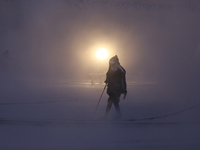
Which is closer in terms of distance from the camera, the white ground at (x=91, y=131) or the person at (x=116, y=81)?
the white ground at (x=91, y=131)

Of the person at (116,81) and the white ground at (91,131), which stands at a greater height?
the person at (116,81)

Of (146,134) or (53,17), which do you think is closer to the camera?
(146,134)

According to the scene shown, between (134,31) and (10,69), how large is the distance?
1685cm

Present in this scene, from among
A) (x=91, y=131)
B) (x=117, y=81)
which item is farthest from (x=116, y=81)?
(x=91, y=131)

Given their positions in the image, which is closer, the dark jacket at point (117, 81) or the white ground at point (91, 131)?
the white ground at point (91, 131)

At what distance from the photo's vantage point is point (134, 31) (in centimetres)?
2959

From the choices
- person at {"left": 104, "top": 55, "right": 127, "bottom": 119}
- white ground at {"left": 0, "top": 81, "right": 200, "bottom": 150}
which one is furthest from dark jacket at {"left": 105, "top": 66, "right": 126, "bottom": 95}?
white ground at {"left": 0, "top": 81, "right": 200, "bottom": 150}

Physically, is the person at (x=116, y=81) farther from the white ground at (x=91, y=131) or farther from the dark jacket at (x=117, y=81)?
the white ground at (x=91, y=131)

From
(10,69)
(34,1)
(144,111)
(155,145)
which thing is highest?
(34,1)

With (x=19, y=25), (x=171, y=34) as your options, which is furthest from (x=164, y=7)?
(x=19, y=25)

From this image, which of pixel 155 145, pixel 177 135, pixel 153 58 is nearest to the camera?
pixel 155 145

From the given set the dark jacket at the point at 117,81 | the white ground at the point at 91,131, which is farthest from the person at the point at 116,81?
the white ground at the point at 91,131

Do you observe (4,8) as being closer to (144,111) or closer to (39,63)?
(39,63)

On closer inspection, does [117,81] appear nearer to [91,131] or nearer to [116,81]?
[116,81]
